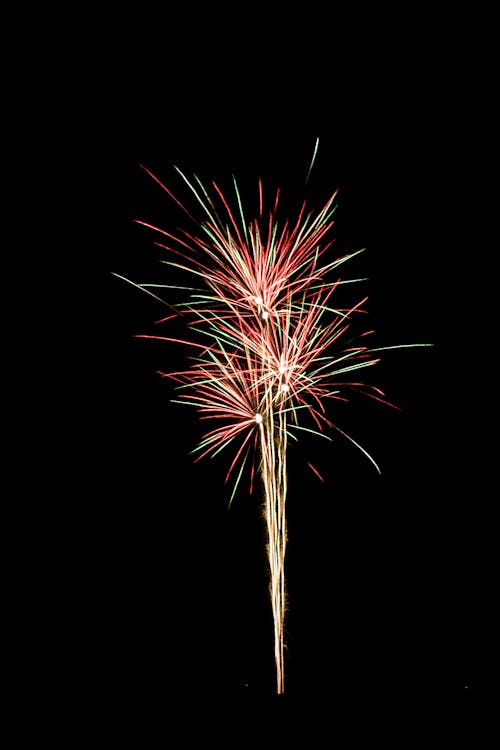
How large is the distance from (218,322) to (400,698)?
2110 millimetres

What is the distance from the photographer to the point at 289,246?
337cm

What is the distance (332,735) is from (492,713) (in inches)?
32.5

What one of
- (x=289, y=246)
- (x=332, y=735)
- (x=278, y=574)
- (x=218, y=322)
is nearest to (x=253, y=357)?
(x=218, y=322)

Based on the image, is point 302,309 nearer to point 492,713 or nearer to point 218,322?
point 218,322

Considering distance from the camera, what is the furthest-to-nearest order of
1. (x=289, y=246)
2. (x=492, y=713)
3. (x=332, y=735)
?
(x=289, y=246) → (x=492, y=713) → (x=332, y=735)

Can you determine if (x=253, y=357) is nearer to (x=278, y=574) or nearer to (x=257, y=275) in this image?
(x=257, y=275)

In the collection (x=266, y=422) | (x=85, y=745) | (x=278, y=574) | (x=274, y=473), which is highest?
(x=266, y=422)

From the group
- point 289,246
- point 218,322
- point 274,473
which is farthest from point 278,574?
point 289,246

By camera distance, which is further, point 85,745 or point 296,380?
point 296,380

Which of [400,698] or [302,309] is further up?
[302,309]

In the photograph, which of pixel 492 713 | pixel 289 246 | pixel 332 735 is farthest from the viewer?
pixel 289 246

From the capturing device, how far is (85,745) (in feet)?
10.1

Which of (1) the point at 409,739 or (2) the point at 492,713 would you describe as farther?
(2) the point at 492,713

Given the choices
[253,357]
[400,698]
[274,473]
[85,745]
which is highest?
[253,357]
